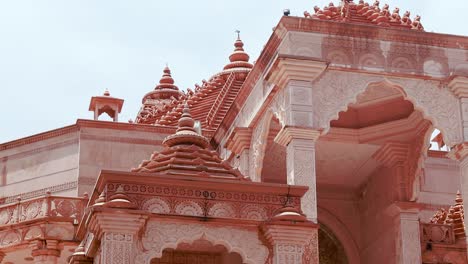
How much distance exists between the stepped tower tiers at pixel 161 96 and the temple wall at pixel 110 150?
4.18m

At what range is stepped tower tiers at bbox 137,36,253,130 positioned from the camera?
2739 cm

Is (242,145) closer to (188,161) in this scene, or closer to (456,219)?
(456,219)

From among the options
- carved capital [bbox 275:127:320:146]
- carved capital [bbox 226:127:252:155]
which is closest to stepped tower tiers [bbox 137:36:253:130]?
carved capital [bbox 226:127:252:155]

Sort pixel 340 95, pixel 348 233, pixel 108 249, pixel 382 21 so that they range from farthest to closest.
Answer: pixel 348 233, pixel 382 21, pixel 340 95, pixel 108 249

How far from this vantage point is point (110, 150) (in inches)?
1017

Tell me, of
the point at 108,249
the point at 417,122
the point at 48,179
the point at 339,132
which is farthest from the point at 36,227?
the point at 108,249

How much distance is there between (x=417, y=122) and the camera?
72.6 feet

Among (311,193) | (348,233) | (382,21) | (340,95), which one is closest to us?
(311,193)

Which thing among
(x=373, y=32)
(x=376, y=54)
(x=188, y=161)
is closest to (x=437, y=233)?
(x=376, y=54)

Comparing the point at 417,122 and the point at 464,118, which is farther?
the point at 417,122

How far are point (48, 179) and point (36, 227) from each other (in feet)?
11.9

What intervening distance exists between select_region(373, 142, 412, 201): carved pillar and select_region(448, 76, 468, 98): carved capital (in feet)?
11.3

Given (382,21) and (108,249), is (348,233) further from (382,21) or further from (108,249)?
(108,249)

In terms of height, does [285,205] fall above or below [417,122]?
below
